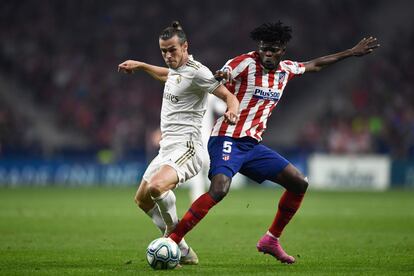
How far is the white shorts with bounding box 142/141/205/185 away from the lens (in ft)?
26.9

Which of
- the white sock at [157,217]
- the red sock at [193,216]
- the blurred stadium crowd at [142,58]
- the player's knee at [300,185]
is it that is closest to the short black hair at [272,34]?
the player's knee at [300,185]

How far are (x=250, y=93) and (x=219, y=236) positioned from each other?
3.82 m

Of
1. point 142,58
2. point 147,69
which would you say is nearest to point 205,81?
point 147,69

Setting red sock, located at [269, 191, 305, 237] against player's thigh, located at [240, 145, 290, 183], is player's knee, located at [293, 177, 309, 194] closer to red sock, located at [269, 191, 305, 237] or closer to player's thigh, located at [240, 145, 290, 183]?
red sock, located at [269, 191, 305, 237]

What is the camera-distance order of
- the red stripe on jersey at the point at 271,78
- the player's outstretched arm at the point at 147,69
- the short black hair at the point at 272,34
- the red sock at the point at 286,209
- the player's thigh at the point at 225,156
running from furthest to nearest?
1. the red sock at the point at 286,209
2. the player's outstretched arm at the point at 147,69
3. the red stripe on jersey at the point at 271,78
4. the short black hair at the point at 272,34
5. the player's thigh at the point at 225,156

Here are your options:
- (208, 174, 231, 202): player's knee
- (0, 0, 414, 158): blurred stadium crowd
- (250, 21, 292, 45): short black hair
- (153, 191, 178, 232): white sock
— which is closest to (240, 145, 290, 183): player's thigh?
(208, 174, 231, 202): player's knee

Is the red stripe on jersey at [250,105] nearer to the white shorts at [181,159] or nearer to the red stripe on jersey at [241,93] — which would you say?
the red stripe on jersey at [241,93]

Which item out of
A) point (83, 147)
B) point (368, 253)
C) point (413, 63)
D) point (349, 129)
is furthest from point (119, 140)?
point (368, 253)

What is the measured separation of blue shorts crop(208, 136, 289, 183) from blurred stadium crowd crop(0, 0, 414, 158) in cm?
1765

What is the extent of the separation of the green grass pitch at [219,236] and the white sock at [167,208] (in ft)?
1.63

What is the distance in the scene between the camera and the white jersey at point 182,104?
833 centimetres

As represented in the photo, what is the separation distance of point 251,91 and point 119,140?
745 inches

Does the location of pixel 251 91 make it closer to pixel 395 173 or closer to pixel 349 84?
pixel 395 173

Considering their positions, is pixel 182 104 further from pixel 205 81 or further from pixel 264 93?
pixel 264 93
